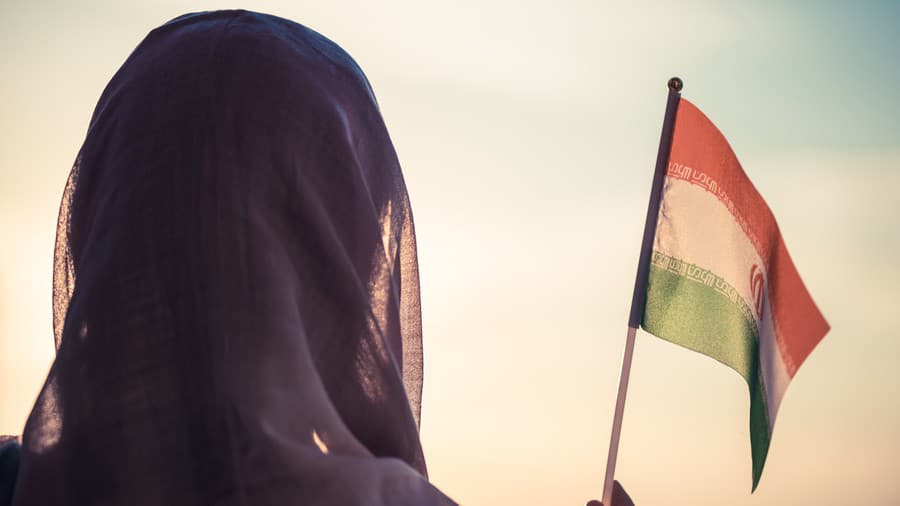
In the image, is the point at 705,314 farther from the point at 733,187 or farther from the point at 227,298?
the point at 227,298

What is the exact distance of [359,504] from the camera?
0.61m

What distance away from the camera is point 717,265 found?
61.0 inches

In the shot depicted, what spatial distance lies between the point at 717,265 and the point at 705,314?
0.27 ft

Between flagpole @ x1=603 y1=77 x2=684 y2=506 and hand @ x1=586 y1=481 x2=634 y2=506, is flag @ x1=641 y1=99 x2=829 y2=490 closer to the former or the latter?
flagpole @ x1=603 y1=77 x2=684 y2=506

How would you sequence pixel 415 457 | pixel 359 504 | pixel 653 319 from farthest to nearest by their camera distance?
1. pixel 653 319
2. pixel 415 457
3. pixel 359 504

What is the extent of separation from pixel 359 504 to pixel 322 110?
351mm

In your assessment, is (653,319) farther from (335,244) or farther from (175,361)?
(175,361)

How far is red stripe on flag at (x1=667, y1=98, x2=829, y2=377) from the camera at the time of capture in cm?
152

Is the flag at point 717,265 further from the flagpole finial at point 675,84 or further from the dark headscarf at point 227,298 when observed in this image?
the dark headscarf at point 227,298

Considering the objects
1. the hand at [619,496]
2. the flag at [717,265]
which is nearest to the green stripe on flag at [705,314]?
the flag at [717,265]

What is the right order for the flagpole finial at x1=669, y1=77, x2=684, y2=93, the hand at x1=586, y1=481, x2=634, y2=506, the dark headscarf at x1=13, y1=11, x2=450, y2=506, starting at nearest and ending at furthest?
1. the dark headscarf at x1=13, y1=11, x2=450, y2=506
2. the hand at x1=586, y1=481, x2=634, y2=506
3. the flagpole finial at x1=669, y1=77, x2=684, y2=93

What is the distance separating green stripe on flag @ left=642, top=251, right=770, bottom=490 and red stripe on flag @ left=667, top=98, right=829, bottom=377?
54 millimetres

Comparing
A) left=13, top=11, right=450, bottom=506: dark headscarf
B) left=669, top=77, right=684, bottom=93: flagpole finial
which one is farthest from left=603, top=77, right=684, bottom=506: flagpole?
left=13, top=11, right=450, bottom=506: dark headscarf

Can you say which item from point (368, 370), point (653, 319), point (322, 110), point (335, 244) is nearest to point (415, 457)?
point (368, 370)
